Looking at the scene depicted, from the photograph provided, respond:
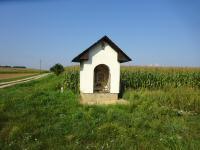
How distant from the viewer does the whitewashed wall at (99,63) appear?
16.0 metres

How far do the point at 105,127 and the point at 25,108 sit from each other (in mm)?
5065

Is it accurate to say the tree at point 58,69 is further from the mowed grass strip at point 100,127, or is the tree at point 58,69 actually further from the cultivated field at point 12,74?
the mowed grass strip at point 100,127

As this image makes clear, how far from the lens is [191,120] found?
10.3 metres

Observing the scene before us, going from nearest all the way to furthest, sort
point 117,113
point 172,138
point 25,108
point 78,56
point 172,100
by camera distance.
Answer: point 172,138 → point 117,113 → point 25,108 → point 172,100 → point 78,56

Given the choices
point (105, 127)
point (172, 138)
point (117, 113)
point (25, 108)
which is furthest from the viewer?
point (25, 108)

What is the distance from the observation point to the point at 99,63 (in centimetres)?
1609

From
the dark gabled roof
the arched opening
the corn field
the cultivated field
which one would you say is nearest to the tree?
the cultivated field

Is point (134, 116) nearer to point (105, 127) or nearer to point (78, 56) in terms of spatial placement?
point (105, 127)

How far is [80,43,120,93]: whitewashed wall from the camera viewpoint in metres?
16.0

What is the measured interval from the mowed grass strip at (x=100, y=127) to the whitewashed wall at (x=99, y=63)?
2.96 m

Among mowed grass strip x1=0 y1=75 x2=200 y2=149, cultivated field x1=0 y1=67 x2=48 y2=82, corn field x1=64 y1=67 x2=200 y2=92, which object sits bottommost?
mowed grass strip x1=0 y1=75 x2=200 y2=149

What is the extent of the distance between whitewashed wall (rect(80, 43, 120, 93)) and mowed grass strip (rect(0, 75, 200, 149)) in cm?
296

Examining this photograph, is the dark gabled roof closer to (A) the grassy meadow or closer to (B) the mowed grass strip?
(A) the grassy meadow

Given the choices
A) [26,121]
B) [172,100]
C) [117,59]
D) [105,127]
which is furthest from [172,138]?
[117,59]
